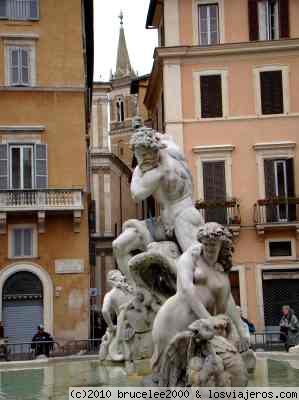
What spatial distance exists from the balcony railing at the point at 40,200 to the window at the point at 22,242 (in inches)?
40.3

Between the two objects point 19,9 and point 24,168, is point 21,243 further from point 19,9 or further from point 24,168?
point 19,9

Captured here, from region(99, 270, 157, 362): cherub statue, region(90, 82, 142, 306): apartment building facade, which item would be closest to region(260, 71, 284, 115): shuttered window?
region(99, 270, 157, 362): cherub statue

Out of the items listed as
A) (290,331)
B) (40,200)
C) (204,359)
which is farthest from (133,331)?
(40,200)

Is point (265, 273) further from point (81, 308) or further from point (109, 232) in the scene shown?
point (109, 232)

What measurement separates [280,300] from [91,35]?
61.9 ft

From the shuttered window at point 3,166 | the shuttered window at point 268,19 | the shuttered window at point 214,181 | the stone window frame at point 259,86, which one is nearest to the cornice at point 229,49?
the shuttered window at point 268,19

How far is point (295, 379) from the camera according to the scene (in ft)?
25.8

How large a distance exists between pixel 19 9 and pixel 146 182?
26112mm

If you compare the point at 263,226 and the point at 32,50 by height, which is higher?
the point at 32,50

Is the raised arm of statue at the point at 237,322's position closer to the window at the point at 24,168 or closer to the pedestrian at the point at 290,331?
the pedestrian at the point at 290,331

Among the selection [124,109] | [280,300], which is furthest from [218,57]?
[124,109]

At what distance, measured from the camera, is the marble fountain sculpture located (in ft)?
18.1

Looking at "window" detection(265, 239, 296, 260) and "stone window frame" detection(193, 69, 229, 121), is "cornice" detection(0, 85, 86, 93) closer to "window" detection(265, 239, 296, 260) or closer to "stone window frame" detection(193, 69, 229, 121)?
"stone window frame" detection(193, 69, 229, 121)

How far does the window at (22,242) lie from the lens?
31.8 metres
